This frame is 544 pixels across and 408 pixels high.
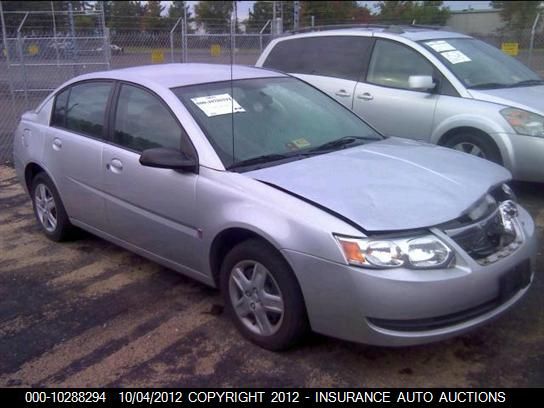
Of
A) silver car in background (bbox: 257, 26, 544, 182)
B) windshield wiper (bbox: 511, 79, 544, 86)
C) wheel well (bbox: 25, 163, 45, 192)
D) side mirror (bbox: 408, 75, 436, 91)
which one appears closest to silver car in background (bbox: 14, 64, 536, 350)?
wheel well (bbox: 25, 163, 45, 192)

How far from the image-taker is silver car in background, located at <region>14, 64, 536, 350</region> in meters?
2.89

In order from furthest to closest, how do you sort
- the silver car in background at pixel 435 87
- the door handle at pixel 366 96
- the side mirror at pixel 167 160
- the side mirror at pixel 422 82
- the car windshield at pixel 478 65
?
the door handle at pixel 366 96, the car windshield at pixel 478 65, the side mirror at pixel 422 82, the silver car in background at pixel 435 87, the side mirror at pixel 167 160

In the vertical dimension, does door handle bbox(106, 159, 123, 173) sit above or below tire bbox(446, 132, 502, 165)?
above

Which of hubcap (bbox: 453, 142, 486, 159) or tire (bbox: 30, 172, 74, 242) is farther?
hubcap (bbox: 453, 142, 486, 159)

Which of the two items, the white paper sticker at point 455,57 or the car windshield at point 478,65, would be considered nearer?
the car windshield at point 478,65

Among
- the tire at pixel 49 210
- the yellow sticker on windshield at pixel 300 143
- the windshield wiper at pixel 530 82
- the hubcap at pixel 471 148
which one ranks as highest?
the windshield wiper at pixel 530 82

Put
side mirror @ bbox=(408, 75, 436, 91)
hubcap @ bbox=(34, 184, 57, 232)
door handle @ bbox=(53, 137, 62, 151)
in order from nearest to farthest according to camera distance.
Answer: door handle @ bbox=(53, 137, 62, 151) < hubcap @ bbox=(34, 184, 57, 232) < side mirror @ bbox=(408, 75, 436, 91)

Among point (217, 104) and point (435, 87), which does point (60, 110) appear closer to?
point (217, 104)

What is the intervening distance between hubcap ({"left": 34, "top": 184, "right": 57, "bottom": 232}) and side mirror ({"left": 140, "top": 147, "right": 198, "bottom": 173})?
6.06ft

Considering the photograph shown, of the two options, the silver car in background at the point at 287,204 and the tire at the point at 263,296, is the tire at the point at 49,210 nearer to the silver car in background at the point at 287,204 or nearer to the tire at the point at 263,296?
the silver car in background at the point at 287,204

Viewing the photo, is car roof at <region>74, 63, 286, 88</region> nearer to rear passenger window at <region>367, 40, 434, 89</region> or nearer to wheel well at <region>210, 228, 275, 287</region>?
wheel well at <region>210, 228, 275, 287</region>

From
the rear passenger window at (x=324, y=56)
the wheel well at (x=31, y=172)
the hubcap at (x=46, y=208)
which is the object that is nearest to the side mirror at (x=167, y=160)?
the hubcap at (x=46, y=208)

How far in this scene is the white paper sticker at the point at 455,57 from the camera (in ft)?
20.4

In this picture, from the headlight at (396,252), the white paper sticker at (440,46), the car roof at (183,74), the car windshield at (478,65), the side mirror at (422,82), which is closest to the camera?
the headlight at (396,252)
